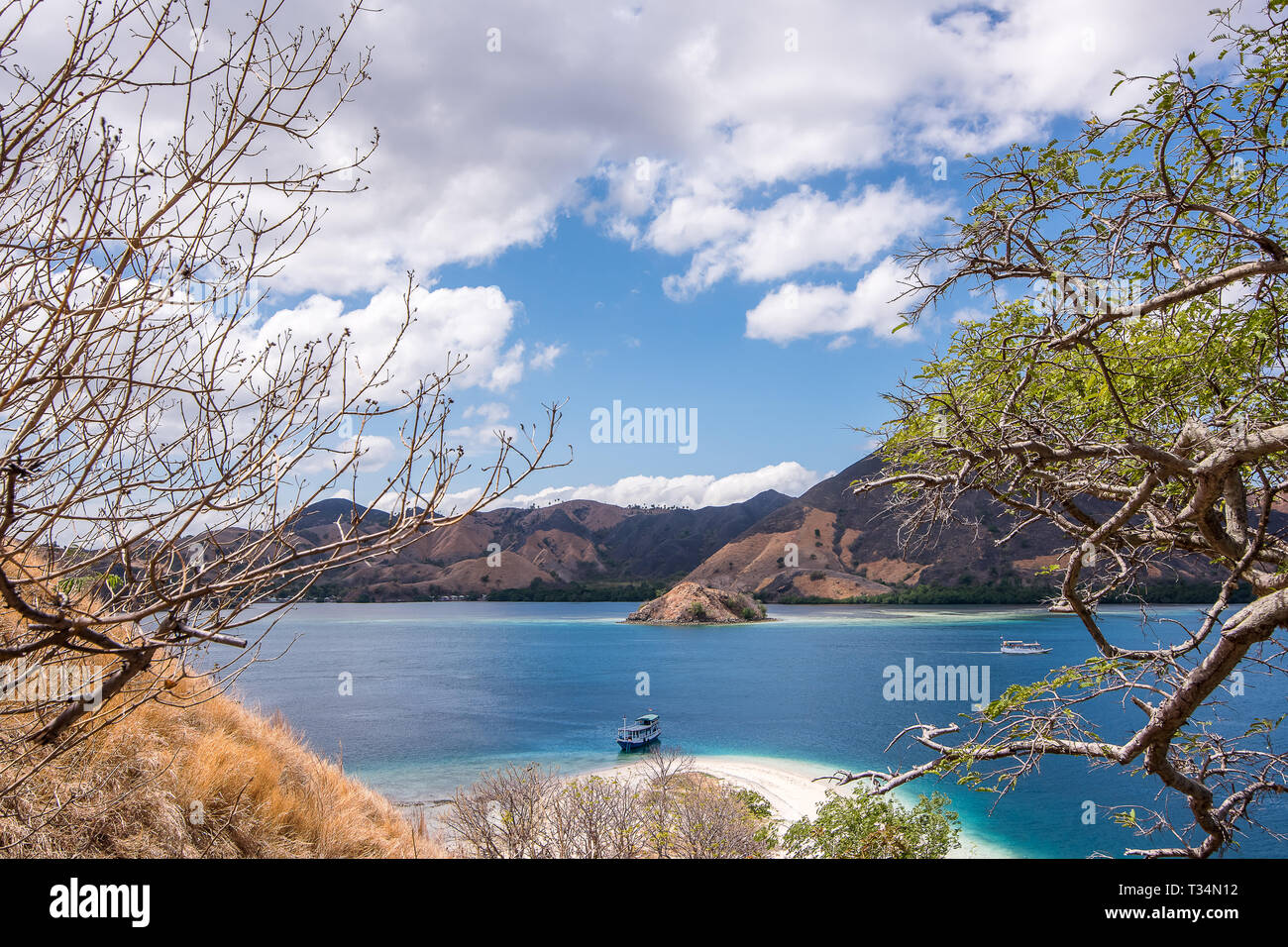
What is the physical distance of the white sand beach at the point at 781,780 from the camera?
80.9 feet

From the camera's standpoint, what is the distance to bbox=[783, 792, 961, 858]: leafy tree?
1385cm

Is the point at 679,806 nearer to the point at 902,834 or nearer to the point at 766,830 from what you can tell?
the point at 766,830

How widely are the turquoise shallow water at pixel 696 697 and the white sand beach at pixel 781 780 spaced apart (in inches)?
41.9

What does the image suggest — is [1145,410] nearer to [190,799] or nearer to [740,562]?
[190,799]

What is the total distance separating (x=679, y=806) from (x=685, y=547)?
134043mm

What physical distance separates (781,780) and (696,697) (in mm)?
23794

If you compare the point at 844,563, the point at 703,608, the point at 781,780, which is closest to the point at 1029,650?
the point at 781,780

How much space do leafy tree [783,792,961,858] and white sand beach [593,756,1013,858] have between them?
8.81 meters

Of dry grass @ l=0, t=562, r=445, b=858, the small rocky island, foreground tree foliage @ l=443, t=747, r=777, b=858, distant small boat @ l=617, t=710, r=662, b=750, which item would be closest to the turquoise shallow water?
distant small boat @ l=617, t=710, r=662, b=750

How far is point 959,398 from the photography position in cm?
481

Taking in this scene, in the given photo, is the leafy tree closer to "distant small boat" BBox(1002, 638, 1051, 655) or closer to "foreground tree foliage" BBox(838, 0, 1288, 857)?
"distant small boat" BBox(1002, 638, 1051, 655)

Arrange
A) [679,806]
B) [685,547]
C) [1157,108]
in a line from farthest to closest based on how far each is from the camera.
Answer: [685,547], [679,806], [1157,108]
